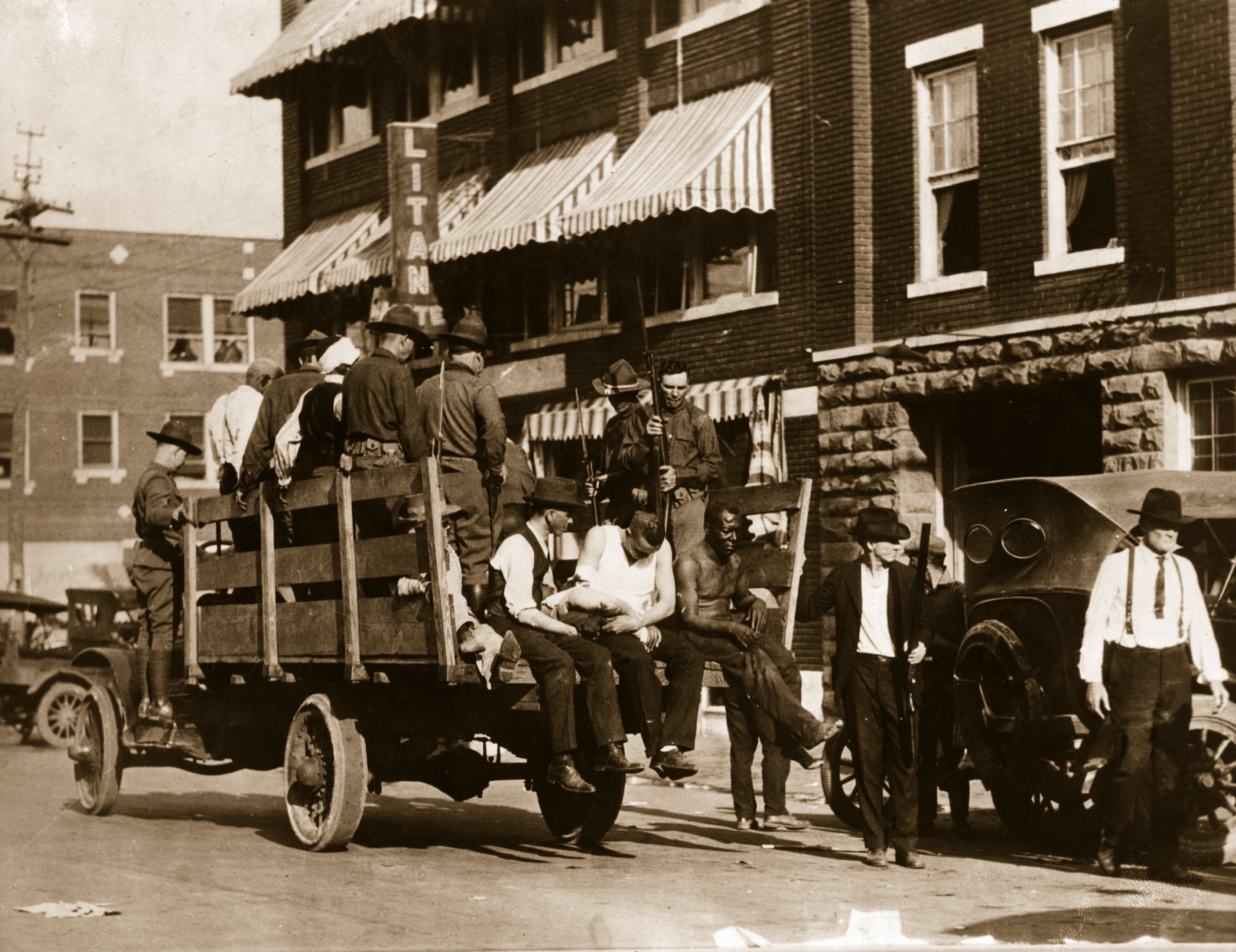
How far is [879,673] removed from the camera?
32.5 ft

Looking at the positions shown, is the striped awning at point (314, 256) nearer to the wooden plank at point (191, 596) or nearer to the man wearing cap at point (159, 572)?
the man wearing cap at point (159, 572)

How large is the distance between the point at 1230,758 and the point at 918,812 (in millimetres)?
2213

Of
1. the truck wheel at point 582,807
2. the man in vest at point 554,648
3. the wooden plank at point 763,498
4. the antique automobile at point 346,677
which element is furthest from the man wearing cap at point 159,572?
the wooden plank at point 763,498

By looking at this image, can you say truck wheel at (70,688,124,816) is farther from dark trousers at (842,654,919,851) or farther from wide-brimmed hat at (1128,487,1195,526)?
wide-brimmed hat at (1128,487,1195,526)

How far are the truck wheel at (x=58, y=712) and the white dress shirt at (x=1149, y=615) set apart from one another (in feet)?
44.7

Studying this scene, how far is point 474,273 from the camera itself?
2350 centimetres

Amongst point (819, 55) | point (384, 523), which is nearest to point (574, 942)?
point (384, 523)

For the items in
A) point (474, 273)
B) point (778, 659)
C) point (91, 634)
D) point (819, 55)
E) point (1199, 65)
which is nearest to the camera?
point (778, 659)

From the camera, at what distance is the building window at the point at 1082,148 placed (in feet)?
49.4

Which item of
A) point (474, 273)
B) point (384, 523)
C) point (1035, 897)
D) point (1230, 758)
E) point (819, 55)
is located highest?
point (819, 55)

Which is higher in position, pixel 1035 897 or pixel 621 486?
pixel 621 486

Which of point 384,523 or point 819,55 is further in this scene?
point 819,55

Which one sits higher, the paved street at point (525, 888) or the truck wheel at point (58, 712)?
the paved street at point (525, 888)

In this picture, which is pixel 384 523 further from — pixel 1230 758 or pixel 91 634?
pixel 91 634
